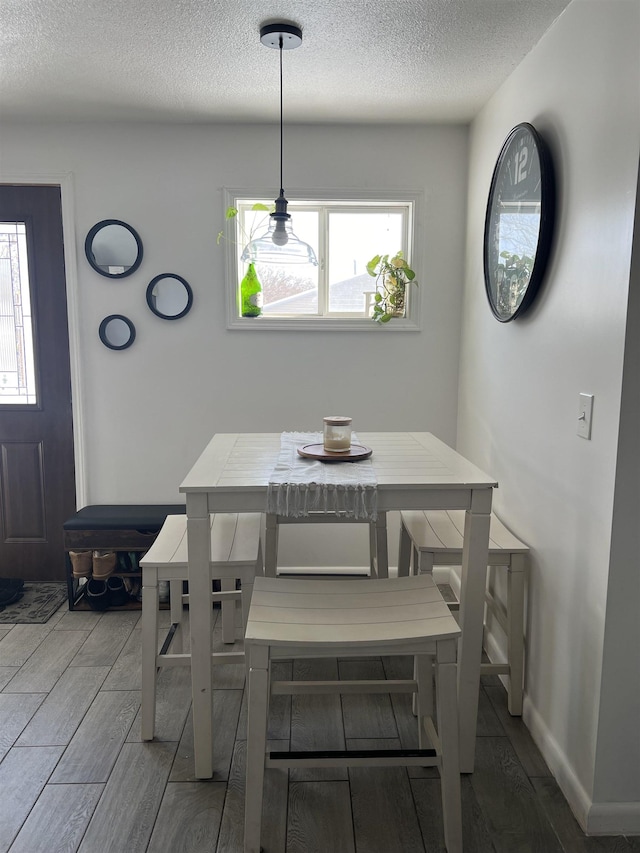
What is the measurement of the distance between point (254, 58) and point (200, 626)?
202cm

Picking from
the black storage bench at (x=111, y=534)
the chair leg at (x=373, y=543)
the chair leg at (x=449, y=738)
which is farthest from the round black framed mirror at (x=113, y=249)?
the chair leg at (x=449, y=738)

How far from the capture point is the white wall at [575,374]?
158cm

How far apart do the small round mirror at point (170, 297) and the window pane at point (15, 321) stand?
652mm

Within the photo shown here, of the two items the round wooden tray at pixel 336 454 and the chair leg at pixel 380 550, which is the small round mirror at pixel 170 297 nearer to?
the round wooden tray at pixel 336 454

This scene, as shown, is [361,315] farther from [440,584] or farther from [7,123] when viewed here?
[7,123]

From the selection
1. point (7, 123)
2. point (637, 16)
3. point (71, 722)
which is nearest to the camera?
point (637, 16)

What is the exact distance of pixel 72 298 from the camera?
3.12 meters

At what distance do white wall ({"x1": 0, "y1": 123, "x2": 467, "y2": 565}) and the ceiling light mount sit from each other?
2.93 ft

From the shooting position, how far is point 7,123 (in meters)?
2.99

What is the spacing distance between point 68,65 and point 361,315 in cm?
168

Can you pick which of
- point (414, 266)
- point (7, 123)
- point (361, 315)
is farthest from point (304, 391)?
point (7, 123)

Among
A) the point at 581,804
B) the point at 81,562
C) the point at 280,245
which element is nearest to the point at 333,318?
the point at 280,245

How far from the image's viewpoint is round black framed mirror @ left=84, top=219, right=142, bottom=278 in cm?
308

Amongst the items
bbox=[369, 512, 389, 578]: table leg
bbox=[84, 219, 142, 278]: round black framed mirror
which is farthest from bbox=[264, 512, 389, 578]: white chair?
bbox=[84, 219, 142, 278]: round black framed mirror
